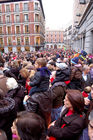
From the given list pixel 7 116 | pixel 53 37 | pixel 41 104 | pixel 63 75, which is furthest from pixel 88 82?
pixel 53 37

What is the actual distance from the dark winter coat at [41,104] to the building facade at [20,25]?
110ft

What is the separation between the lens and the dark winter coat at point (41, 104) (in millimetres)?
2422

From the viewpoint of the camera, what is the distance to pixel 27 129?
141cm

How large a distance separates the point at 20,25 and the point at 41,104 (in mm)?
35390

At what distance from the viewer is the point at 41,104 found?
2443 millimetres

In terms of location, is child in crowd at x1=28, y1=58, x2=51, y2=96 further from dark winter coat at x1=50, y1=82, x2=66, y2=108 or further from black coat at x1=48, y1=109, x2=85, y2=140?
black coat at x1=48, y1=109, x2=85, y2=140

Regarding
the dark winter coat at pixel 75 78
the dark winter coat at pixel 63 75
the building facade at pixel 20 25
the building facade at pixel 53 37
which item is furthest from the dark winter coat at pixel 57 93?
Result: the building facade at pixel 53 37

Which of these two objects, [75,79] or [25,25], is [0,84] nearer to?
[75,79]

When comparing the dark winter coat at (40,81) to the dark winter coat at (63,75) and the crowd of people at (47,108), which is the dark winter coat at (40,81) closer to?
the crowd of people at (47,108)

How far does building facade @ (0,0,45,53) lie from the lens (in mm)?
32781

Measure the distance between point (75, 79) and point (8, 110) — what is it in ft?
6.17

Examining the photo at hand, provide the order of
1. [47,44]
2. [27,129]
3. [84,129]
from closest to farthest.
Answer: [27,129] < [84,129] < [47,44]

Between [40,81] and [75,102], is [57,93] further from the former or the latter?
[75,102]

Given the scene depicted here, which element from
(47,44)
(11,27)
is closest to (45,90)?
(11,27)
